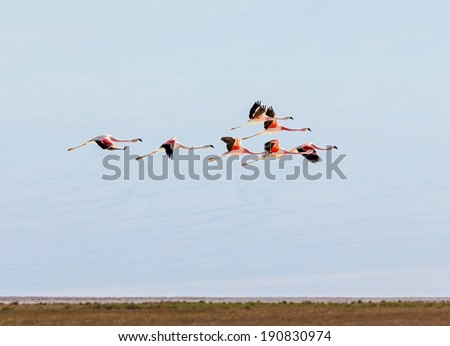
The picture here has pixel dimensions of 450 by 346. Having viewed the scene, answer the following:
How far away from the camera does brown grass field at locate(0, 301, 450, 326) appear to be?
226ft

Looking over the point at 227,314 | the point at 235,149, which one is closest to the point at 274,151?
the point at 235,149

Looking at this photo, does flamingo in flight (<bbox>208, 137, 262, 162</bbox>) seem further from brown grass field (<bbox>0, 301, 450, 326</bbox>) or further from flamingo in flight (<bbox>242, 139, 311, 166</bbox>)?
brown grass field (<bbox>0, 301, 450, 326</bbox>)

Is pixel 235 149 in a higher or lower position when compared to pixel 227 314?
higher

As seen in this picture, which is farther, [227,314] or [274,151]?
[227,314]

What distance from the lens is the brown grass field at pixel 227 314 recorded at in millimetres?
68938

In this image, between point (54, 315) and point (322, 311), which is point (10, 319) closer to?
point (54, 315)

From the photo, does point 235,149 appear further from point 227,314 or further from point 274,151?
point 227,314

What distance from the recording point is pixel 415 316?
7331 centimetres

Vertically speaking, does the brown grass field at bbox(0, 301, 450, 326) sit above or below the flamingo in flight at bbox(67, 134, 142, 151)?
below

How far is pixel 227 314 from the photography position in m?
73.7

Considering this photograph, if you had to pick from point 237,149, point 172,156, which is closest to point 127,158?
point 172,156

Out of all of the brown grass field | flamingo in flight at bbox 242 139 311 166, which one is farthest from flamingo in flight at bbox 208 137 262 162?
the brown grass field

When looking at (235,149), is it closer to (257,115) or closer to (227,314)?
(257,115)
